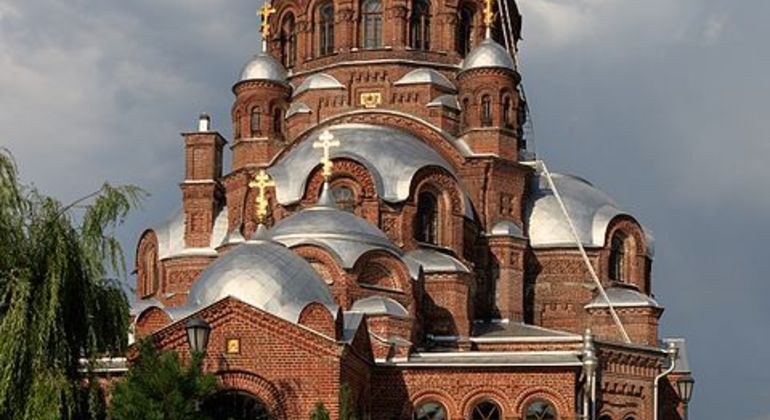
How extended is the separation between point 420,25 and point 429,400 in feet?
44.4

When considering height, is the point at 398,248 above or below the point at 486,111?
below

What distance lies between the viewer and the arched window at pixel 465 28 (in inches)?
1629

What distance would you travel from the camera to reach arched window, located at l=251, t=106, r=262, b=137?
39125 mm

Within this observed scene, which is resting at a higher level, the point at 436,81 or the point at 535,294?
the point at 436,81

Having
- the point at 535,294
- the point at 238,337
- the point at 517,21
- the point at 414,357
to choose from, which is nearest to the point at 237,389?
the point at 238,337

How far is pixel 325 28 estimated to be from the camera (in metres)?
41.3

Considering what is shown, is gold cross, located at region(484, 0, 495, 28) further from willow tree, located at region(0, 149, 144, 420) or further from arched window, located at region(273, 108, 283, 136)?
willow tree, located at region(0, 149, 144, 420)

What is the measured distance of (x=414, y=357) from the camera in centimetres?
3058

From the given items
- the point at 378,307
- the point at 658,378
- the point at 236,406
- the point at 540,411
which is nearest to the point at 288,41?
the point at 378,307

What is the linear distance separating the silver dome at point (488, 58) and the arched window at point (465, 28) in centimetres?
249

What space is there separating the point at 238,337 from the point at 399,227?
843 cm

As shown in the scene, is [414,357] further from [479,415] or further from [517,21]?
[517,21]

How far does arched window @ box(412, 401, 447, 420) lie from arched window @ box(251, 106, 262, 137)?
11123mm

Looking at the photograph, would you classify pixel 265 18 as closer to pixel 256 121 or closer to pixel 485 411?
pixel 256 121
